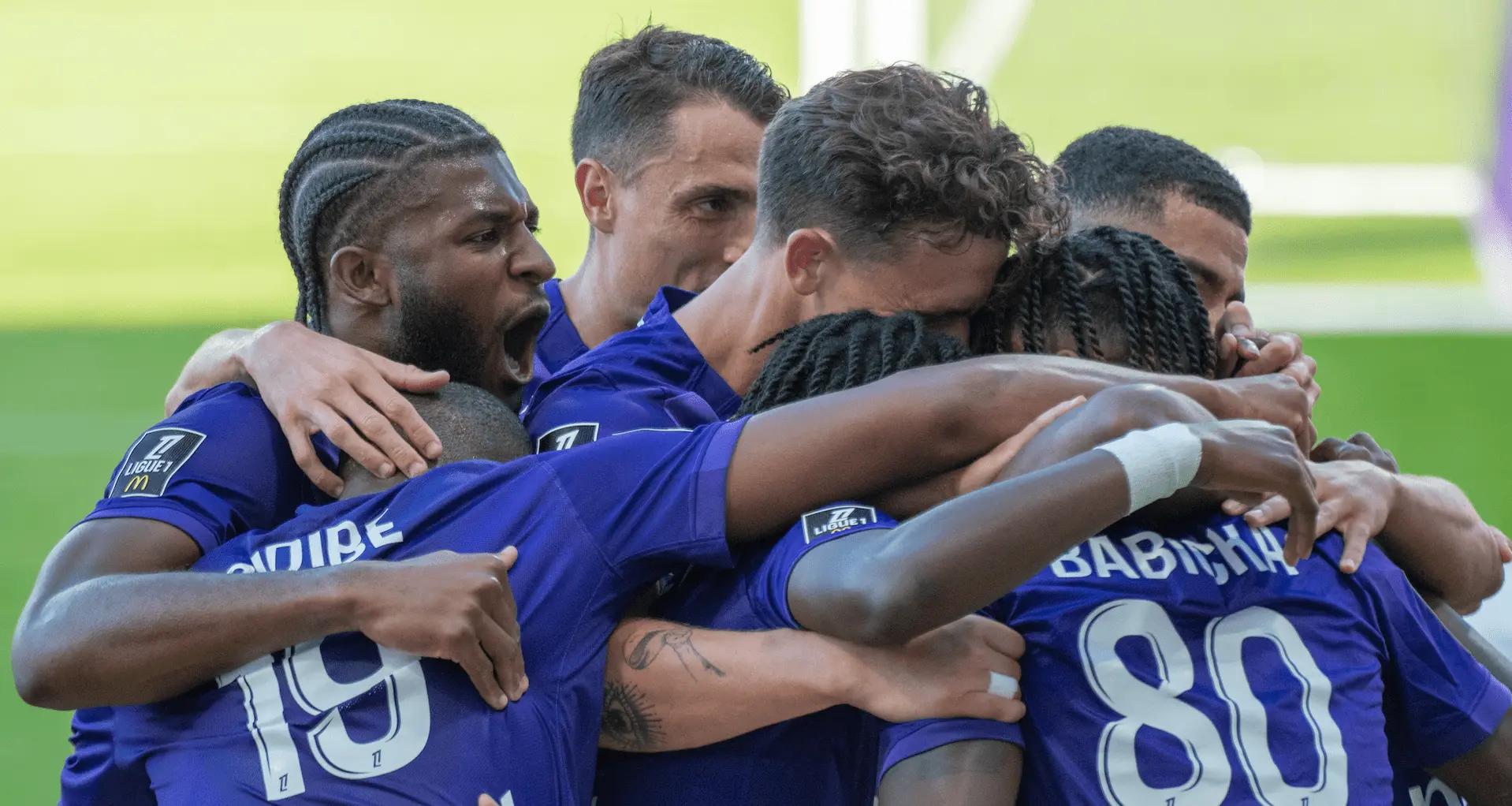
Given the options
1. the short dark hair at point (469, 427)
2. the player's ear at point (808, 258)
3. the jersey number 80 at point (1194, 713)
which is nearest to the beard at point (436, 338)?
the short dark hair at point (469, 427)

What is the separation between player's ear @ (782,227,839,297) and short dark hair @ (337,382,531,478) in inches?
22.6

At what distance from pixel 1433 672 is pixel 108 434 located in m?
6.63

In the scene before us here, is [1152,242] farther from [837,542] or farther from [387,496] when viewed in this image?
[387,496]

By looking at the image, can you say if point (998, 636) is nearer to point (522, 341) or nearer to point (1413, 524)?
point (1413, 524)

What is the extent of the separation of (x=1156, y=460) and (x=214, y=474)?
154 cm

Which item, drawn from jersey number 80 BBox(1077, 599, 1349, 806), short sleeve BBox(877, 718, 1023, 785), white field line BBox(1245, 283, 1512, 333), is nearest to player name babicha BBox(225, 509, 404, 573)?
short sleeve BBox(877, 718, 1023, 785)

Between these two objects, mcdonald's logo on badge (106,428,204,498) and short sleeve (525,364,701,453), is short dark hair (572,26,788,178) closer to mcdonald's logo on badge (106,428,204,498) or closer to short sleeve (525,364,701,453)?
short sleeve (525,364,701,453)

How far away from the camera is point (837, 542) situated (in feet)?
7.76

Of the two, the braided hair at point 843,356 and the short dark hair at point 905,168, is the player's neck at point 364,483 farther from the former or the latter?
the short dark hair at point 905,168

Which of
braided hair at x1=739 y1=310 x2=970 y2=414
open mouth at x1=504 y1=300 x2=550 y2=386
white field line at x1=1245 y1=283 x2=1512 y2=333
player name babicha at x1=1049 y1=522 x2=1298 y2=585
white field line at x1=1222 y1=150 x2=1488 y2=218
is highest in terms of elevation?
braided hair at x1=739 y1=310 x2=970 y2=414

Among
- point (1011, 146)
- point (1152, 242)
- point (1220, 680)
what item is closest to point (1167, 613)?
point (1220, 680)

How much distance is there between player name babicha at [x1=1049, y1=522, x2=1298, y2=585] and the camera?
250 cm

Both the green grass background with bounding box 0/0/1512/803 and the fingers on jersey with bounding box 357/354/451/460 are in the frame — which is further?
the green grass background with bounding box 0/0/1512/803

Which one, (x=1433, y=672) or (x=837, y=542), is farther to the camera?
(x=1433, y=672)
